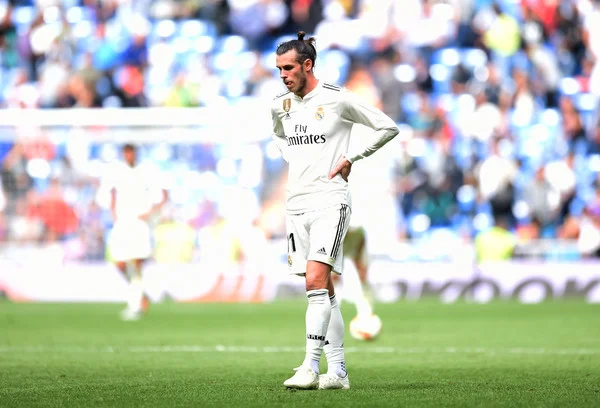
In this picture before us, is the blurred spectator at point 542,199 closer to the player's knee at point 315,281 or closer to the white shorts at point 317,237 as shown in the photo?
the white shorts at point 317,237

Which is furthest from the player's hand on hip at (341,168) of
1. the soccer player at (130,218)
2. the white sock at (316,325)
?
the soccer player at (130,218)

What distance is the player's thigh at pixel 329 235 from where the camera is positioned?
674cm

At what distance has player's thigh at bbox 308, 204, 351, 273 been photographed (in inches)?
265

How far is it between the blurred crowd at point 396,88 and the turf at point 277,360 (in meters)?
4.03

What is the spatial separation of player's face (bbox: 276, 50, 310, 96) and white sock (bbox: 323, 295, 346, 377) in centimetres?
139

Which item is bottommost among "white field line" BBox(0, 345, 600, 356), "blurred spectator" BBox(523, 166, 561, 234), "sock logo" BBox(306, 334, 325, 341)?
"white field line" BBox(0, 345, 600, 356)

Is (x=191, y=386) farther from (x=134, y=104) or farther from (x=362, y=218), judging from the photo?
(x=134, y=104)

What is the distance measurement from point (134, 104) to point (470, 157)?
273 inches

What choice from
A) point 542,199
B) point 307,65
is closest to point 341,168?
point 307,65

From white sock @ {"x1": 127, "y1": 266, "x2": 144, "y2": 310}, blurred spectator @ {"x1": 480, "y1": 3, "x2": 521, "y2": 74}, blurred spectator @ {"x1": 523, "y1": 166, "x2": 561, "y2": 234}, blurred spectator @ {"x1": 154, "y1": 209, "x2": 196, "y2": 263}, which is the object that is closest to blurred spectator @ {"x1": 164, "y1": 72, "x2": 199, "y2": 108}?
blurred spectator @ {"x1": 154, "y1": 209, "x2": 196, "y2": 263}

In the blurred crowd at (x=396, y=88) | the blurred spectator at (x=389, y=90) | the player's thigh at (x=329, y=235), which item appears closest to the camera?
the player's thigh at (x=329, y=235)

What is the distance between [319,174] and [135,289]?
9.52m

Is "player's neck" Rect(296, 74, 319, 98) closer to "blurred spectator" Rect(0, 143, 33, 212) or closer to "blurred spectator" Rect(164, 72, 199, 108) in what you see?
"blurred spectator" Rect(0, 143, 33, 212)

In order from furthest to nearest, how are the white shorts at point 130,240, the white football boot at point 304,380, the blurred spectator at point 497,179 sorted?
the blurred spectator at point 497,179 < the white shorts at point 130,240 < the white football boot at point 304,380
